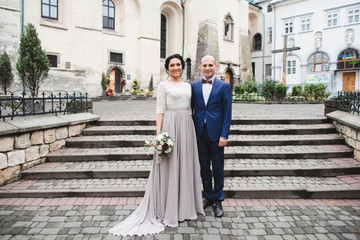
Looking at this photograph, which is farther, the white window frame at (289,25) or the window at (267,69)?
the window at (267,69)

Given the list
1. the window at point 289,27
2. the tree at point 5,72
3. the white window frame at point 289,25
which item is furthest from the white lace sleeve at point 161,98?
the window at point 289,27

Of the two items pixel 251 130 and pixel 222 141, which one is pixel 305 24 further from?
pixel 222 141

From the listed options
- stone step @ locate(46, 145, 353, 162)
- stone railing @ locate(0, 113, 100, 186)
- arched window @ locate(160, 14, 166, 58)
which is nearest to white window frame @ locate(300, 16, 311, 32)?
arched window @ locate(160, 14, 166, 58)

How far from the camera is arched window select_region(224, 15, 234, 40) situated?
24.7 metres

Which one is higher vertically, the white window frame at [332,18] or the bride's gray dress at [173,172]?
the white window frame at [332,18]

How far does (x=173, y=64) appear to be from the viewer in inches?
127

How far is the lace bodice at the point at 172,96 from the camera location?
10.7 feet

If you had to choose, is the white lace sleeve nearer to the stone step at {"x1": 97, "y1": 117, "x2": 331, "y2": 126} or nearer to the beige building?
the stone step at {"x1": 97, "y1": 117, "x2": 331, "y2": 126}

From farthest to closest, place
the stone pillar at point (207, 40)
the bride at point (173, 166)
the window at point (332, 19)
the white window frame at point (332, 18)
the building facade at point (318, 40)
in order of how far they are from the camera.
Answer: the window at point (332, 19) < the white window frame at point (332, 18) < the building facade at point (318, 40) < the stone pillar at point (207, 40) < the bride at point (173, 166)

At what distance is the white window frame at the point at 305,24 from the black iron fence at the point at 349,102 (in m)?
25.2

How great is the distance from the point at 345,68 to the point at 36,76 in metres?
27.5

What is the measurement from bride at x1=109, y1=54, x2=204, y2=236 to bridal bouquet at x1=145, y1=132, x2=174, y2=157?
0.15 metres

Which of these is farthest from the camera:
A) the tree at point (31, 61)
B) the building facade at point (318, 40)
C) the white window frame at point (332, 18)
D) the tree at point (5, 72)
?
the white window frame at point (332, 18)

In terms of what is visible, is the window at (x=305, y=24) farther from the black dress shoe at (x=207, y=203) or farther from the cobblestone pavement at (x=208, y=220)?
the black dress shoe at (x=207, y=203)
